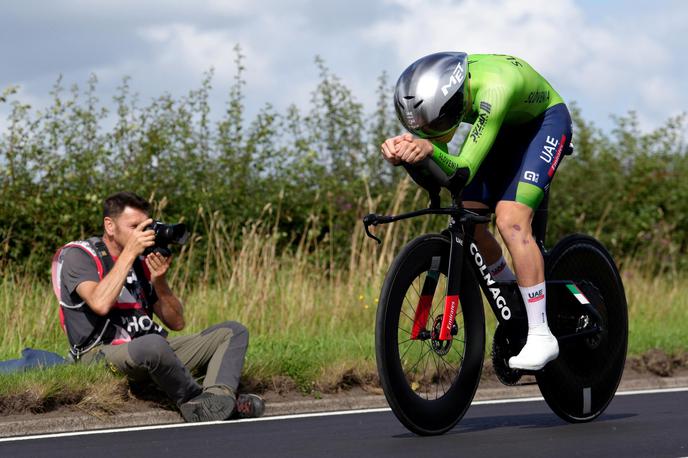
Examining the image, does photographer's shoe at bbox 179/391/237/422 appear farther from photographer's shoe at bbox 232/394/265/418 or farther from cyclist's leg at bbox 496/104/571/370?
cyclist's leg at bbox 496/104/571/370

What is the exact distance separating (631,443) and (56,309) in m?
6.54

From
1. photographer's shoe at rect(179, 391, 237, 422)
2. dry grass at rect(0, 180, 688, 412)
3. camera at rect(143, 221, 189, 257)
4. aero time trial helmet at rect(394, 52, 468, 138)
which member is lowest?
photographer's shoe at rect(179, 391, 237, 422)

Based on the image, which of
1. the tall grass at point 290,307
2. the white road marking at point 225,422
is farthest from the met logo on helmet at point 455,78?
the tall grass at point 290,307

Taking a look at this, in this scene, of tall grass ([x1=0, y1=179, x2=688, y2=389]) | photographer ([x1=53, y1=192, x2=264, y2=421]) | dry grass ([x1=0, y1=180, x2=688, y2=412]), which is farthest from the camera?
tall grass ([x1=0, y1=179, x2=688, y2=389])

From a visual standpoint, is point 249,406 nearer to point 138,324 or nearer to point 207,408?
point 207,408

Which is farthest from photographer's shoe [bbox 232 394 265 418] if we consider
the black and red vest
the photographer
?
the black and red vest

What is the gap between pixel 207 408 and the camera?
8398 millimetres

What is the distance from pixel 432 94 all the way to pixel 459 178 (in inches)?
17.7

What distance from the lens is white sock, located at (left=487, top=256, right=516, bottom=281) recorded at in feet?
24.9

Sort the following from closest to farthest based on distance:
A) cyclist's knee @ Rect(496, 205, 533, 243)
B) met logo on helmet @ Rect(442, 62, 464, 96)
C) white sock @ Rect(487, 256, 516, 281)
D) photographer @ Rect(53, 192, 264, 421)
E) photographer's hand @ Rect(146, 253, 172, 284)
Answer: met logo on helmet @ Rect(442, 62, 464, 96) → cyclist's knee @ Rect(496, 205, 533, 243) → white sock @ Rect(487, 256, 516, 281) → photographer @ Rect(53, 192, 264, 421) → photographer's hand @ Rect(146, 253, 172, 284)

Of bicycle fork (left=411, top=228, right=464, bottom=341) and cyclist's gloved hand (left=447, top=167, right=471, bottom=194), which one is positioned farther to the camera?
bicycle fork (left=411, top=228, right=464, bottom=341)

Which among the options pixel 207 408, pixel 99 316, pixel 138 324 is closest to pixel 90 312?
pixel 99 316

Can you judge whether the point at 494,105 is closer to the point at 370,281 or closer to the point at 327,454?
the point at 327,454

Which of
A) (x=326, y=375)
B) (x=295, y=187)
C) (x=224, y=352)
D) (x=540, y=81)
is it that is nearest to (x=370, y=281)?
(x=295, y=187)
